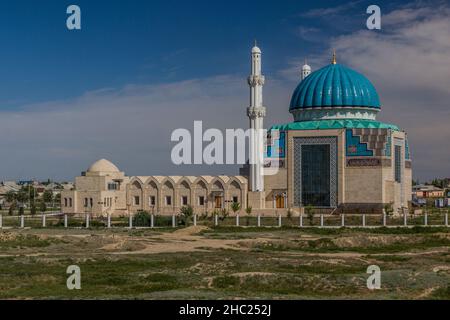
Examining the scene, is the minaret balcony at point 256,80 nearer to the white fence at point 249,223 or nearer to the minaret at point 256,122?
the minaret at point 256,122

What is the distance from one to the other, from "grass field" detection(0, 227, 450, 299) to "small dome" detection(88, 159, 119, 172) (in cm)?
2568

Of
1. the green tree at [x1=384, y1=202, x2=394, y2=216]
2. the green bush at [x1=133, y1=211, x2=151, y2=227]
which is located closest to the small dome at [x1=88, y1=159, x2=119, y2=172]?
the green bush at [x1=133, y1=211, x2=151, y2=227]

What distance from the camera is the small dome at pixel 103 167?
249 feet

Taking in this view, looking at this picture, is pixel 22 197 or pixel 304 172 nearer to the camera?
pixel 304 172

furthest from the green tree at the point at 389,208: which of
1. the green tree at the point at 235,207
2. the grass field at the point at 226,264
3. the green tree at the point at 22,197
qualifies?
the green tree at the point at 22,197

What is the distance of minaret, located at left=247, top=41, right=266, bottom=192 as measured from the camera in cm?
7019

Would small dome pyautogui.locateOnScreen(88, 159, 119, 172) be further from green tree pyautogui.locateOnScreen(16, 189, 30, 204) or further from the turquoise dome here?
green tree pyautogui.locateOnScreen(16, 189, 30, 204)

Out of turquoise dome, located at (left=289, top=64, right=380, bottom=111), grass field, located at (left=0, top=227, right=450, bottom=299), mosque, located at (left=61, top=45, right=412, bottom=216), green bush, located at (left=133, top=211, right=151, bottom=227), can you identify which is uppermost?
turquoise dome, located at (left=289, top=64, right=380, bottom=111)

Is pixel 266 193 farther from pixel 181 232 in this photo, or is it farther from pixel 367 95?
pixel 181 232

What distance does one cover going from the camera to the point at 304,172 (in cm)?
6994

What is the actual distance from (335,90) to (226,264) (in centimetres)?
4594

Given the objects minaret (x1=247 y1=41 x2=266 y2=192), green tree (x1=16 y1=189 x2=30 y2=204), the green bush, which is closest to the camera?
the green bush

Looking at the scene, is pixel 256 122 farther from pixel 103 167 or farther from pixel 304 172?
pixel 103 167

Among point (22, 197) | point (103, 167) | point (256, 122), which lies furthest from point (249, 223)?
point (22, 197)
